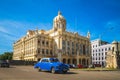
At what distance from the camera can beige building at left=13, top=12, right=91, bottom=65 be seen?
272ft

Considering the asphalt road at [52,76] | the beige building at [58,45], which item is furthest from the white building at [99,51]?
the asphalt road at [52,76]

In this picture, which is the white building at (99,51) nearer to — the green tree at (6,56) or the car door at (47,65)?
the green tree at (6,56)

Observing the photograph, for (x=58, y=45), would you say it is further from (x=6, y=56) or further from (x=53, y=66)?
(x=53, y=66)

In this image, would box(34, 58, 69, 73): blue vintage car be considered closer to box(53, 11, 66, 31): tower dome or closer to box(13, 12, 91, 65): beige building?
box(13, 12, 91, 65): beige building

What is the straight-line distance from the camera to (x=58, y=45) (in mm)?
85312

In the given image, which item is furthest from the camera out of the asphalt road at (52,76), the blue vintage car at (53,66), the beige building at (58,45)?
the beige building at (58,45)

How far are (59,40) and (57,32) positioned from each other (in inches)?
160

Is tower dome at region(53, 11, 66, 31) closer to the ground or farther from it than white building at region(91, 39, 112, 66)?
farther from it

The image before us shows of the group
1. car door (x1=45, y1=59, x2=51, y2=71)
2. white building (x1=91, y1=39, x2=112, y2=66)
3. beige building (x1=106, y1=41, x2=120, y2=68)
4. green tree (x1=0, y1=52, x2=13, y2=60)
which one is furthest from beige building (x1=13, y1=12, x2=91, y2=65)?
car door (x1=45, y1=59, x2=51, y2=71)

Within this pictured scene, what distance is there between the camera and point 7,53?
432ft

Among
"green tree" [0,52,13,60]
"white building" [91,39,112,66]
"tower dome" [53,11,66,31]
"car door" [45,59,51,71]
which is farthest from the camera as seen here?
"green tree" [0,52,13,60]

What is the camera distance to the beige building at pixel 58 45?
272 ft

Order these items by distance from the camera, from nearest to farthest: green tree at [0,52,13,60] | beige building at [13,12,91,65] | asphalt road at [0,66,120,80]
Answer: asphalt road at [0,66,120,80] < beige building at [13,12,91,65] < green tree at [0,52,13,60]

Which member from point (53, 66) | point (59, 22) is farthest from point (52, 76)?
point (59, 22)
